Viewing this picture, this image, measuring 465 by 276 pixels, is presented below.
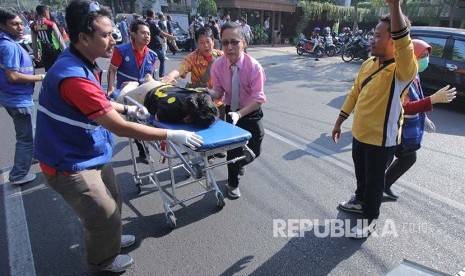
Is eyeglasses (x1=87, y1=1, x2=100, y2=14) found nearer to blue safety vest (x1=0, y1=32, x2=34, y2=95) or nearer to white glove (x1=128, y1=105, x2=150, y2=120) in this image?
white glove (x1=128, y1=105, x2=150, y2=120)

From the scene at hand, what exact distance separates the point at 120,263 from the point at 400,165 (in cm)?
277

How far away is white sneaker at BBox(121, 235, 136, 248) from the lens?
2.67 m

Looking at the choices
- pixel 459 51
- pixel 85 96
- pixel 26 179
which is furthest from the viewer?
pixel 459 51

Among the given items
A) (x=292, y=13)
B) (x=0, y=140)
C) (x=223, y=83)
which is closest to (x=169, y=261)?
(x=223, y=83)

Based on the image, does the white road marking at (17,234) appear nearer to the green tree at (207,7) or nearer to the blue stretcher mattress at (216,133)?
the blue stretcher mattress at (216,133)

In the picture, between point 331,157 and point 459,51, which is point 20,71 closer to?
point 331,157

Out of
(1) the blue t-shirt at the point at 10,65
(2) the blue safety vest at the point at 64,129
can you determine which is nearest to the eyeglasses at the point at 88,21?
(2) the blue safety vest at the point at 64,129

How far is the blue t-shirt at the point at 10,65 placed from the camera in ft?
10.4

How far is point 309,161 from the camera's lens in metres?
4.31

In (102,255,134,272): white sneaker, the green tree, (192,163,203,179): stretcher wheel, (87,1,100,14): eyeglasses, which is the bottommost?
(102,255,134,272): white sneaker

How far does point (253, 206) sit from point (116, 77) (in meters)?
2.30

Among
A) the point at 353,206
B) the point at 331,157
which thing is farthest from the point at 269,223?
the point at 331,157

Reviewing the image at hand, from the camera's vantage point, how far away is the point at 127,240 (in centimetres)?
270

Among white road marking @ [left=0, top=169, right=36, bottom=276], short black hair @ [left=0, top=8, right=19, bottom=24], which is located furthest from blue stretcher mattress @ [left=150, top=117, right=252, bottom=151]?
short black hair @ [left=0, top=8, right=19, bottom=24]
